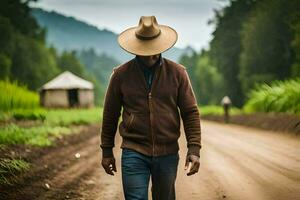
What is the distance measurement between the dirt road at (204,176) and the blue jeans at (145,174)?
2871mm

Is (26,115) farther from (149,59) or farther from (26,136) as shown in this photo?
(149,59)

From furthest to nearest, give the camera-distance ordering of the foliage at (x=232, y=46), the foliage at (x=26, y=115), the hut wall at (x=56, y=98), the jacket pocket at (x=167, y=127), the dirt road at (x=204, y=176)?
the foliage at (x=232, y=46) → the hut wall at (x=56, y=98) → the foliage at (x=26, y=115) → the dirt road at (x=204, y=176) → the jacket pocket at (x=167, y=127)

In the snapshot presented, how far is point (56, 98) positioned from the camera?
49344mm

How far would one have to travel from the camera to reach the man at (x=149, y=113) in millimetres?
4520

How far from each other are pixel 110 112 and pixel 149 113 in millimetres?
416

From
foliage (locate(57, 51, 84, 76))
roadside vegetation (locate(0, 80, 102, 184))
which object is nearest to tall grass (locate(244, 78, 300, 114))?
roadside vegetation (locate(0, 80, 102, 184))

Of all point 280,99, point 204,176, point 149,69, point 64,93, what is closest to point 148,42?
point 149,69

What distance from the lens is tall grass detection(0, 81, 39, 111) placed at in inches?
650

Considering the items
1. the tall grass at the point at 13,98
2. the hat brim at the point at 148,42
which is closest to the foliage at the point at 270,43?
the tall grass at the point at 13,98

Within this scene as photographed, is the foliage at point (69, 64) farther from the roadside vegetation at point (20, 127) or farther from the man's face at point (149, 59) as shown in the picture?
the man's face at point (149, 59)

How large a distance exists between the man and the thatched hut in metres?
44.3

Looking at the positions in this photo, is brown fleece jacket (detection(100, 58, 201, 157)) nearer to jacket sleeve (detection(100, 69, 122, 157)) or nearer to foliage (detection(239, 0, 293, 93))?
jacket sleeve (detection(100, 69, 122, 157))

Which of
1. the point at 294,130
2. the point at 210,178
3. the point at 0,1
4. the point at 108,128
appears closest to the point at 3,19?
the point at 0,1

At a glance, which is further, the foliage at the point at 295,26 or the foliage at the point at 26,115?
the foliage at the point at 295,26
